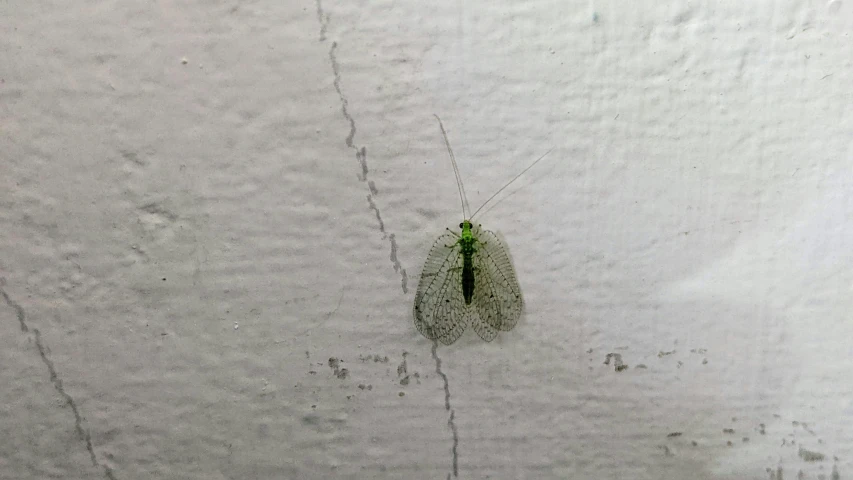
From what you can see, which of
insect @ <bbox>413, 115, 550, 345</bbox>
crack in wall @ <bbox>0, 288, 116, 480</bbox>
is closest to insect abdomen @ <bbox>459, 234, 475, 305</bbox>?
insect @ <bbox>413, 115, 550, 345</bbox>

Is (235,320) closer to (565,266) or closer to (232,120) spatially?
(232,120)

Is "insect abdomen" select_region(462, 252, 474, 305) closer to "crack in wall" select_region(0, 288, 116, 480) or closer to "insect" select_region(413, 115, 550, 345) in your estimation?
"insect" select_region(413, 115, 550, 345)

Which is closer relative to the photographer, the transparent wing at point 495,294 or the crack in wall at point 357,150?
the crack in wall at point 357,150

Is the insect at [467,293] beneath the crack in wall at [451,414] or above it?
above

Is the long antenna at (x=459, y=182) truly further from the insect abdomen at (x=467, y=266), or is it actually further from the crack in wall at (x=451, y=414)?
the crack in wall at (x=451, y=414)

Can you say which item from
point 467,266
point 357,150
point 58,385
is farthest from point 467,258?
point 58,385

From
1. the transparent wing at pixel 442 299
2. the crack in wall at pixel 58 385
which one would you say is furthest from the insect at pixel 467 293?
the crack in wall at pixel 58 385

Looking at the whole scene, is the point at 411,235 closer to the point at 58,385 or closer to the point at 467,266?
the point at 467,266

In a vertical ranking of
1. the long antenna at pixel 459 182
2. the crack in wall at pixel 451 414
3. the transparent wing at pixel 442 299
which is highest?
the long antenna at pixel 459 182

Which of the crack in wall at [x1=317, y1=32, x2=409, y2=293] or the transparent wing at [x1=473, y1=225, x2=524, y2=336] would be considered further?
the transparent wing at [x1=473, y1=225, x2=524, y2=336]
